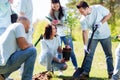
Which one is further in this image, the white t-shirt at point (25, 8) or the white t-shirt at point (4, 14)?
the white t-shirt at point (25, 8)

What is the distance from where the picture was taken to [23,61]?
20.2 ft

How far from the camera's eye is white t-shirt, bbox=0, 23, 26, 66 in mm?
5965

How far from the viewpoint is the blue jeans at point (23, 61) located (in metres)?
6.06

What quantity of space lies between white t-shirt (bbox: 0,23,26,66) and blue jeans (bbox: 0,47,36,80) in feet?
0.30

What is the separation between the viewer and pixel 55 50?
8086 millimetres

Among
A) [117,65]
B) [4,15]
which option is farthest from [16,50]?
[117,65]

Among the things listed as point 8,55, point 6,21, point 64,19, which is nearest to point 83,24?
point 64,19

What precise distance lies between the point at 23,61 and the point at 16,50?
196mm

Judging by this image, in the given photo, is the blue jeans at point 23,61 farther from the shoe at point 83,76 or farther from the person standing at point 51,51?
the shoe at point 83,76

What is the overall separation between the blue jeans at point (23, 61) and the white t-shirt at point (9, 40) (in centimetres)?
9

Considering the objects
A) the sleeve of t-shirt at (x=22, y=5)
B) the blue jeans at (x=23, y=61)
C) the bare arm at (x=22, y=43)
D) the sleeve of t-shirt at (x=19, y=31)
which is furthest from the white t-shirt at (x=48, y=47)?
the sleeve of t-shirt at (x=19, y=31)

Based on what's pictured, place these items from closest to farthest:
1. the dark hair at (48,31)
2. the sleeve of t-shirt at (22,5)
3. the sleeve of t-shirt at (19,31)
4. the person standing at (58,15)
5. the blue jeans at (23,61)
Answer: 1. the sleeve of t-shirt at (19,31)
2. the blue jeans at (23,61)
3. the sleeve of t-shirt at (22,5)
4. the dark hair at (48,31)
5. the person standing at (58,15)

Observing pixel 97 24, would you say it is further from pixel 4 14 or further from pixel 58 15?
pixel 4 14

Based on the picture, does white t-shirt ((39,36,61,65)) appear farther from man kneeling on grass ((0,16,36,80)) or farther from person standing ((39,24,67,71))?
man kneeling on grass ((0,16,36,80))
